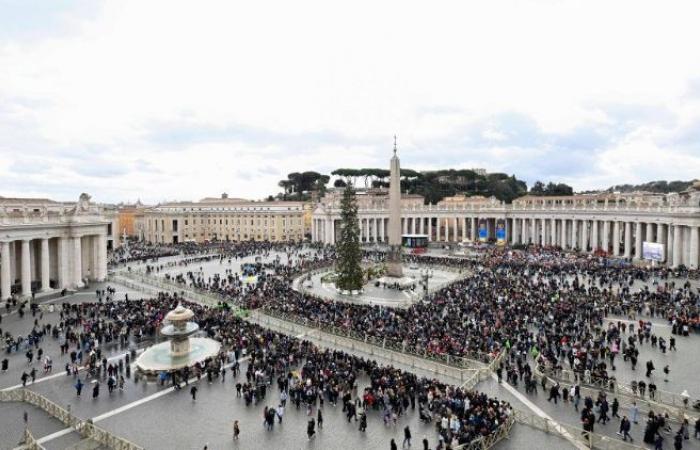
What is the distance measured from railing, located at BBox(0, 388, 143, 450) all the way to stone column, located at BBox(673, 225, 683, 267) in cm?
5037

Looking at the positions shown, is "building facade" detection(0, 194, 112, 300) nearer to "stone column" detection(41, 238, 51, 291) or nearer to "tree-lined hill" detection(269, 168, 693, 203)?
"stone column" detection(41, 238, 51, 291)

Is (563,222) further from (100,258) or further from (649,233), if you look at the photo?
(100,258)

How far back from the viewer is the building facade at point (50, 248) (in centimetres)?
3219

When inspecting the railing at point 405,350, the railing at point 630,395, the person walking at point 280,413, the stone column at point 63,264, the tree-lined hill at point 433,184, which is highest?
the tree-lined hill at point 433,184

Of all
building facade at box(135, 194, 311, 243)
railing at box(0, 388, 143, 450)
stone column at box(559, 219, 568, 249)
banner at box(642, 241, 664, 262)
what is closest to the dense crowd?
railing at box(0, 388, 143, 450)

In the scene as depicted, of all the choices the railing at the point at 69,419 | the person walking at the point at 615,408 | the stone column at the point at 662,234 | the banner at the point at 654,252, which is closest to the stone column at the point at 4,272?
the railing at the point at 69,419

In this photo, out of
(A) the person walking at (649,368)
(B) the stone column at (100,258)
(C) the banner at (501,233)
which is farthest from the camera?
(C) the banner at (501,233)

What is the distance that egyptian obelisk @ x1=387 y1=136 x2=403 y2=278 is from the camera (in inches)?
1490

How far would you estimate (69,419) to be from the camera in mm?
14195

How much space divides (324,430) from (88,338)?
14331 mm

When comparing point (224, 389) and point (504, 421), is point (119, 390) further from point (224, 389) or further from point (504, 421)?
point (504, 421)

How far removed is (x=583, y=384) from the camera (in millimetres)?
16688

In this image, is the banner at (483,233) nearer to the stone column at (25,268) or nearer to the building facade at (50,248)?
the building facade at (50,248)

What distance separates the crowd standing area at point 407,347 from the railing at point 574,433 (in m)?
0.44
